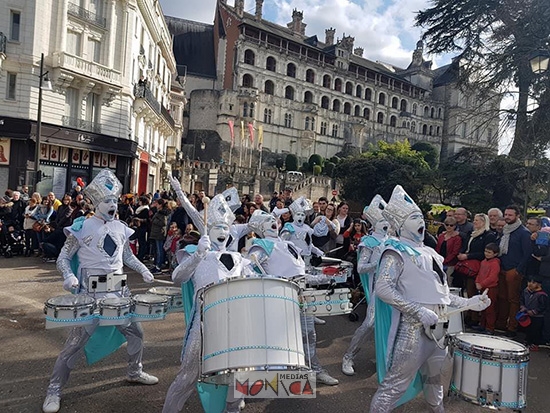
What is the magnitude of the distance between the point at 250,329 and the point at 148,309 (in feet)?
5.20

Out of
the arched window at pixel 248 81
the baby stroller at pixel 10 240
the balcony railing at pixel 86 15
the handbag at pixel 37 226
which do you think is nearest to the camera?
the handbag at pixel 37 226

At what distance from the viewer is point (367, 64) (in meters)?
78.1

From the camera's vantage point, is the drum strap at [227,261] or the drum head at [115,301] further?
the drum head at [115,301]

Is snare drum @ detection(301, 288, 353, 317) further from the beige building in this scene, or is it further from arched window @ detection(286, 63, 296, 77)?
arched window @ detection(286, 63, 296, 77)

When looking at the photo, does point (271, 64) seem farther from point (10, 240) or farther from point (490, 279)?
point (490, 279)

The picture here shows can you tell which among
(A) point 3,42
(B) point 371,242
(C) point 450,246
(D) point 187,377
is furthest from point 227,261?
(A) point 3,42

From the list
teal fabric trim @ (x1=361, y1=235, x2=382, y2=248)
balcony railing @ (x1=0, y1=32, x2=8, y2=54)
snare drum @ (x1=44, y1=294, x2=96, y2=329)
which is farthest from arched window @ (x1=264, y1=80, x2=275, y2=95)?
snare drum @ (x1=44, y1=294, x2=96, y2=329)

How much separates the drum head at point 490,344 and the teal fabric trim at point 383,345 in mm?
549

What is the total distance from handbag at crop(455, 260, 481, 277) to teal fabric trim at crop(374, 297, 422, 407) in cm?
431

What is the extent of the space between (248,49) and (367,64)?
26.8 metres

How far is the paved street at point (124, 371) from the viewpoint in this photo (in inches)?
180

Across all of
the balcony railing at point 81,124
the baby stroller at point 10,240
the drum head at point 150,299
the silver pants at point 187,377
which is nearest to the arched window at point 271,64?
the balcony railing at point 81,124

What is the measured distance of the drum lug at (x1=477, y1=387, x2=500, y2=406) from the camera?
3586mm

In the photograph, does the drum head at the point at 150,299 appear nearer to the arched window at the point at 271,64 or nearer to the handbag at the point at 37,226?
the handbag at the point at 37,226
